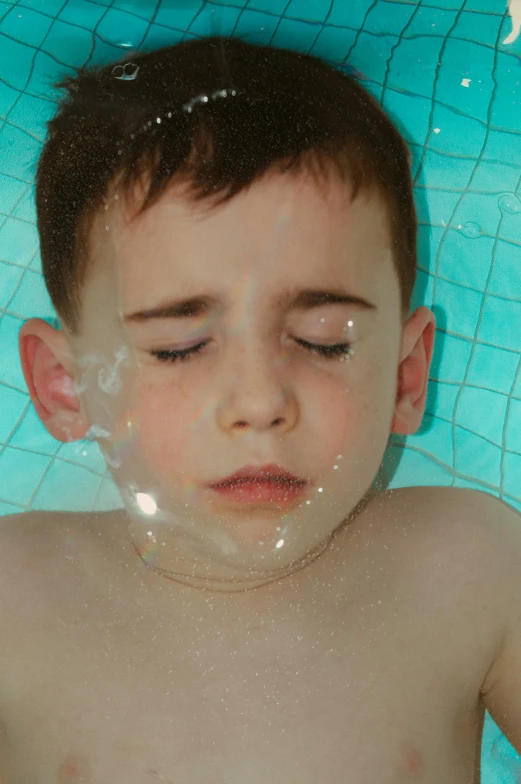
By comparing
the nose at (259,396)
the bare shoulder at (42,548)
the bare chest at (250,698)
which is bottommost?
the bare chest at (250,698)

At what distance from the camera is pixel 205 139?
965mm

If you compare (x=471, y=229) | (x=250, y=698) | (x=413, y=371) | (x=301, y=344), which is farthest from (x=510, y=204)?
(x=250, y=698)

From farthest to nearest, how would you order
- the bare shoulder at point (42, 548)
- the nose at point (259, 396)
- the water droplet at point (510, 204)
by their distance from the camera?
the water droplet at point (510, 204), the bare shoulder at point (42, 548), the nose at point (259, 396)

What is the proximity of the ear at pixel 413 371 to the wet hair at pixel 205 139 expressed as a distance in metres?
0.04

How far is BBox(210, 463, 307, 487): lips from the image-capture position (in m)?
0.93

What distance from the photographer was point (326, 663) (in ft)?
3.40

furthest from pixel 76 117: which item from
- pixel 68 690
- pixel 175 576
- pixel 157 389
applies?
pixel 68 690

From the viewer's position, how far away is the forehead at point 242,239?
941mm

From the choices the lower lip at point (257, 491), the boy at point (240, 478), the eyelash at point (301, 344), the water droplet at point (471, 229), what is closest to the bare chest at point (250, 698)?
the boy at point (240, 478)

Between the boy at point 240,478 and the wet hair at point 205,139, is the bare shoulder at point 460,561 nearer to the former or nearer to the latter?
the boy at point 240,478

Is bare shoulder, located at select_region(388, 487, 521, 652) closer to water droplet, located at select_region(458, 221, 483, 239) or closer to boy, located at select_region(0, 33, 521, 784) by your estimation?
boy, located at select_region(0, 33, 521, 784)

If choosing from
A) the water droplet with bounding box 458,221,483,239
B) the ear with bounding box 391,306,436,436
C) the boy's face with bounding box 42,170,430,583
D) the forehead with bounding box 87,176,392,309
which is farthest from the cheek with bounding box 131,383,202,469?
the water droplet with bounding box 458,221,483,239

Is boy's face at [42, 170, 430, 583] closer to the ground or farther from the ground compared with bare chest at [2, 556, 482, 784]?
farther from the ground

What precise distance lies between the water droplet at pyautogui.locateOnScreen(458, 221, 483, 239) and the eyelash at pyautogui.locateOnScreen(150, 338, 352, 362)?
37cm
